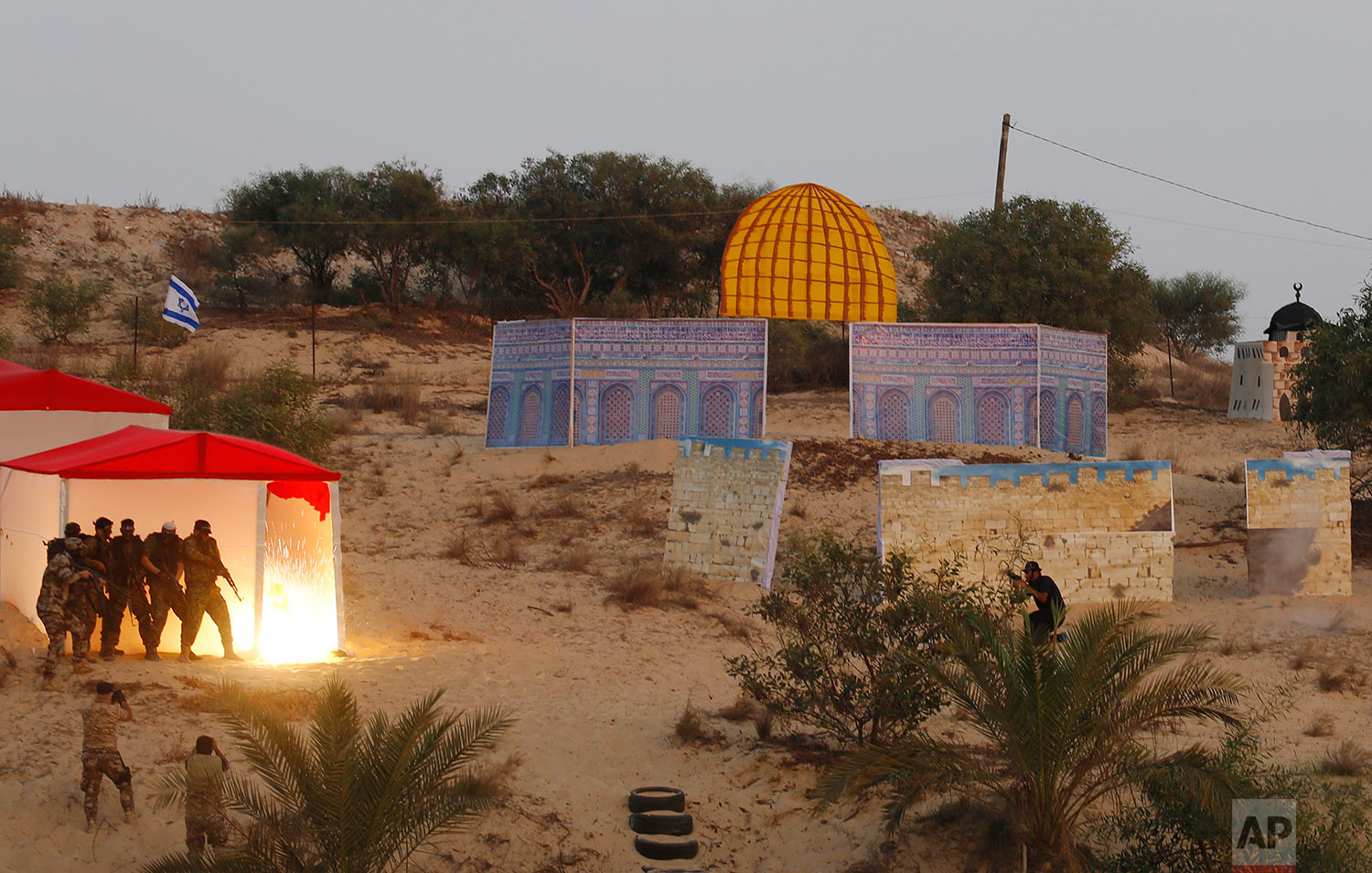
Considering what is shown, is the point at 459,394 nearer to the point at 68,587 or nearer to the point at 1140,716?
the point at 68,587

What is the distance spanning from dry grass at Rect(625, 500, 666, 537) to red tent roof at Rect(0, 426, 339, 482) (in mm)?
6880

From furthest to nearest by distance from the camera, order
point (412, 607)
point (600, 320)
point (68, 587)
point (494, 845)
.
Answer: point (600, 320), point (412, 607), point (68, 587), point (494, 845)

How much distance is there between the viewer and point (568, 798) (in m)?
8.95

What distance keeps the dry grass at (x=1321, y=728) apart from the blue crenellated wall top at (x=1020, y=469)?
502 cm

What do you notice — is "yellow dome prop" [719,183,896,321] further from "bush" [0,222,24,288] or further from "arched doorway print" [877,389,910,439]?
"bush" [0,222,24,288]

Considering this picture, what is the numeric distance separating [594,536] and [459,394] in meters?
10.3

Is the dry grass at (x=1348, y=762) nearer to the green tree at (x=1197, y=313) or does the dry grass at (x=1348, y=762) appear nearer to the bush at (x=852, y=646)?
the bush at (x=852, y=646)

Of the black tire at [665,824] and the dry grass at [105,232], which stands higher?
the dry grass at [105,232]

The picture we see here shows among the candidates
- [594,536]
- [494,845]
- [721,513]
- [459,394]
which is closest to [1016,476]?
[721,513]

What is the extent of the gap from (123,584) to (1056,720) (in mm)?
7509

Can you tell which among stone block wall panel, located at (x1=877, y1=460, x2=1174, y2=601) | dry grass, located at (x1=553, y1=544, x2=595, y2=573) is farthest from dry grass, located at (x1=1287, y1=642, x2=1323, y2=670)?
dry grass, located at (x1=553, y1=544, x2=595, y2=573)

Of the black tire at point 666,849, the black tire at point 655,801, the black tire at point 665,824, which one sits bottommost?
the black tire at point 666,849

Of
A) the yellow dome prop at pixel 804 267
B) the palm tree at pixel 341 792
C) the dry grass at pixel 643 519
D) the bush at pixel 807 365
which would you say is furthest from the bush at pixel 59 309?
the palm tree at pixel 341 792

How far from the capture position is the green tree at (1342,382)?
16875 mm
